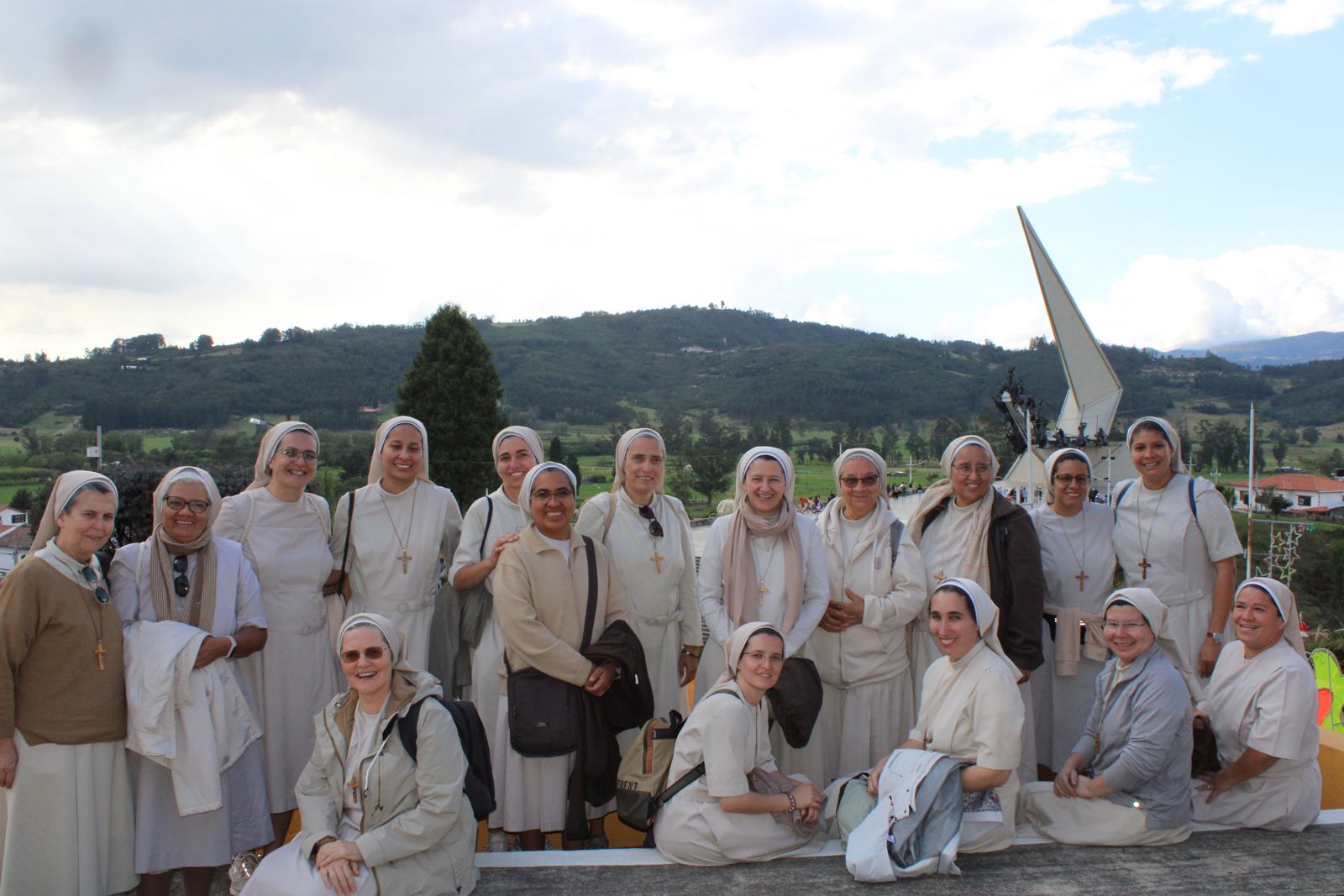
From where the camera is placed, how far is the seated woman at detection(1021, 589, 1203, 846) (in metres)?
3.29

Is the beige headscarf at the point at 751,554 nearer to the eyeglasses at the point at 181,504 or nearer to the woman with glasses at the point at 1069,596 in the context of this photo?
the woman with glasses at the point at 1069,596

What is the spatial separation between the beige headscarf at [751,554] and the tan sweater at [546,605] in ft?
1.77

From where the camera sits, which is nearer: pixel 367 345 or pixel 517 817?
pixel 517 817

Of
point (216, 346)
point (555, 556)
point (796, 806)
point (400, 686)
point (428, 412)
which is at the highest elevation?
point (216, 346)

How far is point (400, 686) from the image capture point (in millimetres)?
2947

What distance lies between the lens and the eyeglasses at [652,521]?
13.3 ft

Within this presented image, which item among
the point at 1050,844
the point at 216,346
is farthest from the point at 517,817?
the point at 216,346

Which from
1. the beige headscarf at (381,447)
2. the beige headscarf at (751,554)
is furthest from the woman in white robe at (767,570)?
the beige headscarf at (381,447)

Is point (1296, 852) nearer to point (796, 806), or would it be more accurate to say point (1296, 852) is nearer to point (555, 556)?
point (796, 806)

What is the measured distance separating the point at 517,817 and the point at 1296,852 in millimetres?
3069

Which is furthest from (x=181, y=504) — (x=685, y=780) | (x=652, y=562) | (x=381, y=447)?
(x=685, y=780)

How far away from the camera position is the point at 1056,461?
4250mm

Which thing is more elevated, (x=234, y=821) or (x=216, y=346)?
(x=216, y=346)

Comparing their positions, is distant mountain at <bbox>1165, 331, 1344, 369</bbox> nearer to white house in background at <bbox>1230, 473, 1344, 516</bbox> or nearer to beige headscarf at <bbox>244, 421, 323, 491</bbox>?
white house in background at <bbox>1230, 473, 1344, 516</bbox>
